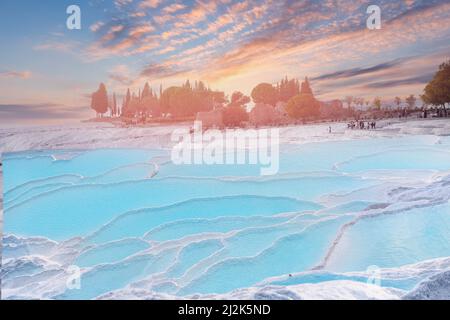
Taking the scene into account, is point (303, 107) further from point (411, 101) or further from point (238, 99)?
point (411, 101)

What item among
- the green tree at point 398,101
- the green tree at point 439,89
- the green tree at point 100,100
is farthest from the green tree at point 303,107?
the green tree at point 100,100

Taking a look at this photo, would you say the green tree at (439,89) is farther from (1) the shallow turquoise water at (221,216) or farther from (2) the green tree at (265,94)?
(2) the green tree at (265,94)

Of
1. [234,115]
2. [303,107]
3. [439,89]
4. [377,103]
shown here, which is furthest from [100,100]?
[439,89]

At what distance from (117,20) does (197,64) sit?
2.86ft

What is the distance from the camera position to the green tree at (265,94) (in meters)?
3.68

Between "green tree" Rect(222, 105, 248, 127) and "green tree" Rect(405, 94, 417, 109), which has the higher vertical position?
"green tree" Rect(405, 94, 417, 109)

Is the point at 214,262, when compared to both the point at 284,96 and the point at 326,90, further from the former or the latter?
the point at 326,90

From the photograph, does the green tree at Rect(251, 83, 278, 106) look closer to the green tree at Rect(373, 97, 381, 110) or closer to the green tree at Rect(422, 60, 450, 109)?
the green tree at Rect(373, 97, 381, 110)

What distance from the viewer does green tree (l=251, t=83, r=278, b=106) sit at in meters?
3.68

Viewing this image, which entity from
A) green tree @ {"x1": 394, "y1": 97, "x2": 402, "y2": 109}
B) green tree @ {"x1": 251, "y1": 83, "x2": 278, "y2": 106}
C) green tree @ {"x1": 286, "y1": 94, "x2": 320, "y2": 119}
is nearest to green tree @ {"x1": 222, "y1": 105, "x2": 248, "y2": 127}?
green tree @ {"x1": 251, "y1": 83, "x2": 278, "y2": 106}

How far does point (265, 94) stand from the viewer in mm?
3734

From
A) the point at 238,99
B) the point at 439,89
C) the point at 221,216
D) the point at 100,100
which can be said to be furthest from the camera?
the point at 238,99
